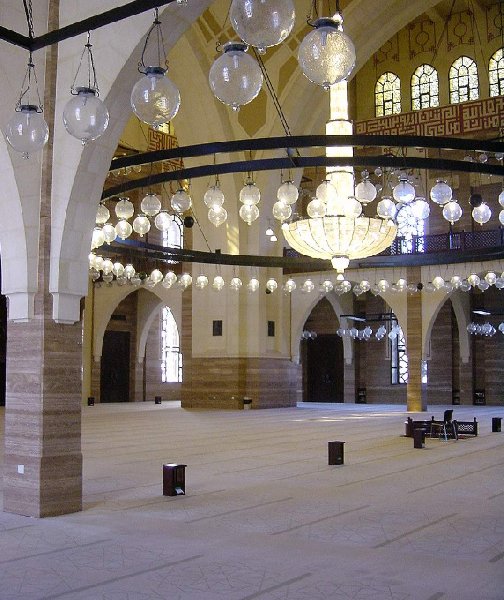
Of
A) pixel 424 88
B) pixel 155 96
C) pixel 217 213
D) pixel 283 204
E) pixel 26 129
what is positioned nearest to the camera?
pixel 155 96

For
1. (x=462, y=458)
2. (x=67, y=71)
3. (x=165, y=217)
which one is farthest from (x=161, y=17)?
(x=462, y=458)

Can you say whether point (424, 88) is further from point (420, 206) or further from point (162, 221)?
point (162, 221)

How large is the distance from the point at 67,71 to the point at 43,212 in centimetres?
110

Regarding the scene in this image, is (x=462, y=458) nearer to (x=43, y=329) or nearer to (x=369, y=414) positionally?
(x=43, y=329)

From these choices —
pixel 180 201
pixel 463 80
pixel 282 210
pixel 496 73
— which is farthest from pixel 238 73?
pixel 463 80

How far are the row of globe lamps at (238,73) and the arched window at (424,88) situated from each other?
19.4 m

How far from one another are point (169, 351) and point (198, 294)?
717 centimetres

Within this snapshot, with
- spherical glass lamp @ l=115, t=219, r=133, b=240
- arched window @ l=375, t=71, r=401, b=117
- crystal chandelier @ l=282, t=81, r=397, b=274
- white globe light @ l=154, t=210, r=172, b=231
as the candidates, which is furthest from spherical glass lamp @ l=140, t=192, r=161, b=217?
arched window @ l=375, t=71, r=401, b=117

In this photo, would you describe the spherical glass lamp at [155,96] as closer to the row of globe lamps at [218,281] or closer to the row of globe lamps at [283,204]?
the row of globe lamps at [283,204]

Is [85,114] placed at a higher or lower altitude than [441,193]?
lower

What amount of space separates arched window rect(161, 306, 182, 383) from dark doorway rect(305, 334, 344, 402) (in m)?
4.55

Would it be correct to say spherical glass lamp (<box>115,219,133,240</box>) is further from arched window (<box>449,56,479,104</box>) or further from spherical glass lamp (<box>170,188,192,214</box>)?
arched window (<box>449,56,479,104</box>)

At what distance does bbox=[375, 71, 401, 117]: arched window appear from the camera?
904 inches

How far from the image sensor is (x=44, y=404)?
5824 mm
